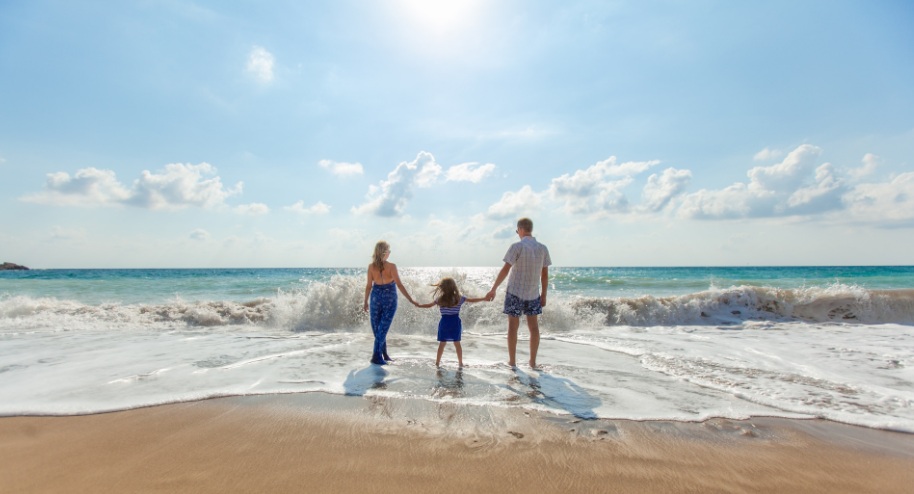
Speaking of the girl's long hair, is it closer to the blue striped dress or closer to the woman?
the blue striped dress

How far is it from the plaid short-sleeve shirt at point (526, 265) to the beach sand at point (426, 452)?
2353 millimetres

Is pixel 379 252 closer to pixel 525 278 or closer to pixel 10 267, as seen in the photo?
pixel 525 278

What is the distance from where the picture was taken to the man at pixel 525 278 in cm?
629

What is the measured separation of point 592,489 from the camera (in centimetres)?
274

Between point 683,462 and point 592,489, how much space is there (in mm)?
908

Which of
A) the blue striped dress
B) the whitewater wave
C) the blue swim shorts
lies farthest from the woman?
the whitewater wave

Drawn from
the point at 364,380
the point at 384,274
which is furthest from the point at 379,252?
the point at 364,380

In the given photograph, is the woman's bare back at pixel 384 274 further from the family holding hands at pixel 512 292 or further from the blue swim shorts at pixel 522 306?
the blue swim shorts at pixel 522 306

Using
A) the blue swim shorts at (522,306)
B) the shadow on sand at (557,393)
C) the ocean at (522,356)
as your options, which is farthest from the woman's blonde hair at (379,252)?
the shadow on sand at (557,393)

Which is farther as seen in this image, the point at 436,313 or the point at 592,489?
the point at 436,313

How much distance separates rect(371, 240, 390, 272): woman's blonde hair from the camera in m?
6.65

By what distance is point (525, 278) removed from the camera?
6297mm

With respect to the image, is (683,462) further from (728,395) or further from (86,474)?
(86,474)

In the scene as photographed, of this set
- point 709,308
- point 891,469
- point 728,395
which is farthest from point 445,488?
point 709,308
